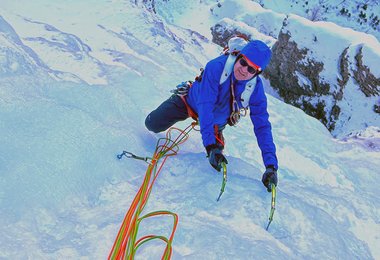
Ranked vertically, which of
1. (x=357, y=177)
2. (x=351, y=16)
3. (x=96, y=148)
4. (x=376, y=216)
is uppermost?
(x=96, y=148)

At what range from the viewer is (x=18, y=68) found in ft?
10.5

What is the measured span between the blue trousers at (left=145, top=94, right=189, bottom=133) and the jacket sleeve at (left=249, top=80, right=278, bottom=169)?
0.71 metres

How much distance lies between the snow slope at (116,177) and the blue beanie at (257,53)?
80 cm

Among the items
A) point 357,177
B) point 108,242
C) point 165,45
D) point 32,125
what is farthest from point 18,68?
point 357,177

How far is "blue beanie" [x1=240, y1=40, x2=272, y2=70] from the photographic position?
8.18 feet

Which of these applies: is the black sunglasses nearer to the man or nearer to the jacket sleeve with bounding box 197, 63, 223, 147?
the man

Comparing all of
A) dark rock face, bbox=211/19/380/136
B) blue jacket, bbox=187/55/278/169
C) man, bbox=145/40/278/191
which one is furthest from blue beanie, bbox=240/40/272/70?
dark rock face, bbox=211/19/380/136

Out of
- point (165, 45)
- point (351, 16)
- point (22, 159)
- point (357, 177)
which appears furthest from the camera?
point (351, 16)

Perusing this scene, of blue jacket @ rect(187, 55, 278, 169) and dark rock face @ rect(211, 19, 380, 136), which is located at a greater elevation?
blue jacket @ rect(187, 55, 278, 169)

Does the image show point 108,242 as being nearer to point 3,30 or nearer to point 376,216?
point 376,216

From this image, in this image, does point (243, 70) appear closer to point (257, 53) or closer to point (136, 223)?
point (257, 53)

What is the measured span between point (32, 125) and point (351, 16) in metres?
18.2

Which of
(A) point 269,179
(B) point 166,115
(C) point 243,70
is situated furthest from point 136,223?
(B) point 166,115

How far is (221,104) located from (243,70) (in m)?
0.42
